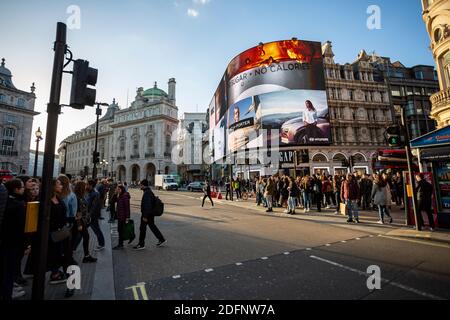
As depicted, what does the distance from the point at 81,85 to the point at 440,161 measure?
11425 millimetres

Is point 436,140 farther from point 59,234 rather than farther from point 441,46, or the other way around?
point 441,46

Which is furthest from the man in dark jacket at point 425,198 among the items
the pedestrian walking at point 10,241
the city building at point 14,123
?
the city building at point 14,123

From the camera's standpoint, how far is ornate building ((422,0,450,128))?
15.4 m

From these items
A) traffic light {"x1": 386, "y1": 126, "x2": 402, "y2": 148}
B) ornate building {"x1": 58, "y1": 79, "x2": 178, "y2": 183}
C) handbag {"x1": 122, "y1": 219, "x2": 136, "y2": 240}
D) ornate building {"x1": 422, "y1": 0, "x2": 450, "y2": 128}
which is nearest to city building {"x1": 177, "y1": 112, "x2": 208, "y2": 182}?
ornate building {"x1": 58, "y1": 79, "x2": 178, "y2": 183}

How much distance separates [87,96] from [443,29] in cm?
2360

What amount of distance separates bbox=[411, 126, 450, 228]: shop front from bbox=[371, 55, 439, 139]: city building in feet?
121

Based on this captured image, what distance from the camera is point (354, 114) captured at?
35.6 m

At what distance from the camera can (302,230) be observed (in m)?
8.20

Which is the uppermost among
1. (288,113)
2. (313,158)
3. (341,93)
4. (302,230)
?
(341,93)

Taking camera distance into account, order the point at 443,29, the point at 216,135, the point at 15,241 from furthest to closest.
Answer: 1. the point at 216,135
2. the point at 443,29
3. the point at 15,241

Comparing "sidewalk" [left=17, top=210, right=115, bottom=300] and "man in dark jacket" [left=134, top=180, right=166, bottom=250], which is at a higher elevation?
"man in dark jacket" [left=134, top=180, right=166, bottom=250]

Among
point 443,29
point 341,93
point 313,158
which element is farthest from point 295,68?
point 443,29

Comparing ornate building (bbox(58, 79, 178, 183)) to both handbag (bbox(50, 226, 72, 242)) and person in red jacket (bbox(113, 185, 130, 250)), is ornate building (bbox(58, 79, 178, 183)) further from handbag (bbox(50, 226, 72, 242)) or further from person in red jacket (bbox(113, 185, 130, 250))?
handbag (bbox(50, 226, 72, 242))

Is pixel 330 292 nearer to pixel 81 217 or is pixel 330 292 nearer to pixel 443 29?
pixel 81 217
